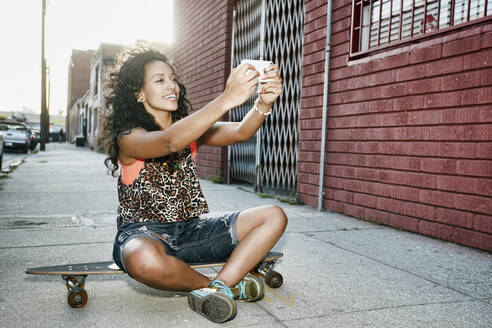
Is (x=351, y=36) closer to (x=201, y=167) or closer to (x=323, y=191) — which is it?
(x=323, y=191)

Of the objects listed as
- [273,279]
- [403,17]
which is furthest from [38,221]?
[403,17]

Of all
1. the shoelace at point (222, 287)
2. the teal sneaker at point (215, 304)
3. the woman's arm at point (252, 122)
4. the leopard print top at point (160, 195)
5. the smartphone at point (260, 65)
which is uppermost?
the smartphone at point (260, 65)

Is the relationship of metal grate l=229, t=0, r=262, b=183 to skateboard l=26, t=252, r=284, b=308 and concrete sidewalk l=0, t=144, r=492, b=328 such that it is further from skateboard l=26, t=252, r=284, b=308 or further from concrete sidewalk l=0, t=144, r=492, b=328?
skateboard l=26, t=252, r=284, b=308

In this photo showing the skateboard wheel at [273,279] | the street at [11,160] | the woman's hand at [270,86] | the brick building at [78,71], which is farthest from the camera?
the brick building at [78,71]

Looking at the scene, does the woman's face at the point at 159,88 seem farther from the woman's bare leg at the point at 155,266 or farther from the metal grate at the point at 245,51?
the metal grate at the point at 245,51

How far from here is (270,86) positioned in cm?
244

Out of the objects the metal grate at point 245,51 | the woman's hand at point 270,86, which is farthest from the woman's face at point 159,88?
the metal grate at point 245,51

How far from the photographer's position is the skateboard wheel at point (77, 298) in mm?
2459

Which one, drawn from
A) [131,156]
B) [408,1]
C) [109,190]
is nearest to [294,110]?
[408,1]

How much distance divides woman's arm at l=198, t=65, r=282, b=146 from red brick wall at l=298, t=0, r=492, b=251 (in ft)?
7.44

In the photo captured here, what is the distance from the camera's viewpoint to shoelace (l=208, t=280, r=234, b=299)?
7.49 feet

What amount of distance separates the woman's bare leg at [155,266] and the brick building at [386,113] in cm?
282

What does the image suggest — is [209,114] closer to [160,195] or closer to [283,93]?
[160,195]

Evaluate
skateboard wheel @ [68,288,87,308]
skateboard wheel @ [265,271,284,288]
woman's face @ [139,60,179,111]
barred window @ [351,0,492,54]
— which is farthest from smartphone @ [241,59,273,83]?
barred window @ [351,0,492,54]
